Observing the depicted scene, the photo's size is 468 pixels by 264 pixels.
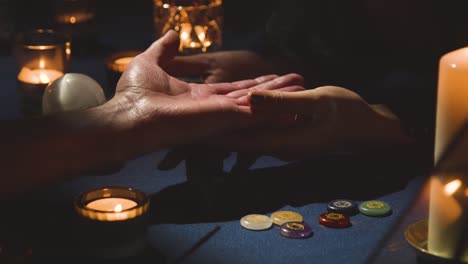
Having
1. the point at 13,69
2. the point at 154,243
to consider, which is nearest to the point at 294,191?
the point at 154,243

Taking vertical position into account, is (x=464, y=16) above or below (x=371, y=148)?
above

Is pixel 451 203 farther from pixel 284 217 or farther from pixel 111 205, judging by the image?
pixel 111 205

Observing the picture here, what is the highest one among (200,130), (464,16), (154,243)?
(464,16)

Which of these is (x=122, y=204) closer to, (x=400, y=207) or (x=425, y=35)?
(x=400, y=207)

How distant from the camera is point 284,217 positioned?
1000 mm

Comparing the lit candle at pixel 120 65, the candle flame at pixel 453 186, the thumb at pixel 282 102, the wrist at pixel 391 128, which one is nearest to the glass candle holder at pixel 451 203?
the candle flame at pixel 453 186

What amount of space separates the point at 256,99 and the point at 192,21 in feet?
1.97

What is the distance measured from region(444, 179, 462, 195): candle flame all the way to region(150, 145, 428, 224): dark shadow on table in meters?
0.26

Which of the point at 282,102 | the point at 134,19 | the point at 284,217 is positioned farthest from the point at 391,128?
the point at 134,19

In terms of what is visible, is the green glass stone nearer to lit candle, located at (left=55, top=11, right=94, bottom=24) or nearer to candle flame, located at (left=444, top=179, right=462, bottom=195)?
candle flame, located at (left=444, top=179, right=462, bottom=195)

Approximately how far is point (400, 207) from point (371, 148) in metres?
0.24

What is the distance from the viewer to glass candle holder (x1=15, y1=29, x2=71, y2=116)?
4.78ft

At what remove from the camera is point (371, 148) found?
1285 mm

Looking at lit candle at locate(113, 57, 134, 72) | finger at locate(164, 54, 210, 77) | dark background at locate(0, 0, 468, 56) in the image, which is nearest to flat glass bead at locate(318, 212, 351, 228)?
finger at locate(164, 54, 210, 77)
